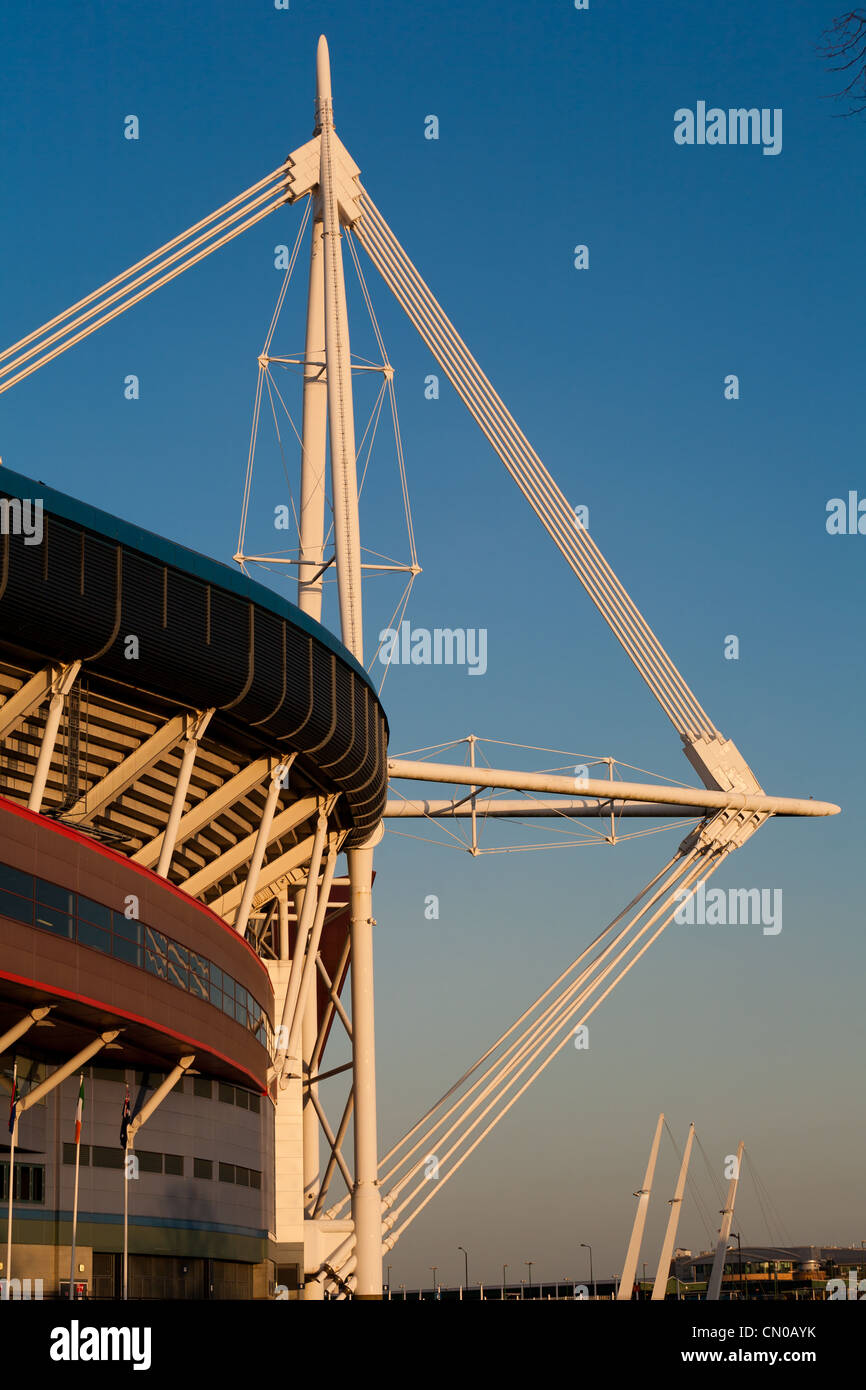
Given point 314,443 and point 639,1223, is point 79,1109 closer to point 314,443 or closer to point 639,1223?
point 314,443

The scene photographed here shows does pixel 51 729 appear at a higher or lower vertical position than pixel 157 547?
lower

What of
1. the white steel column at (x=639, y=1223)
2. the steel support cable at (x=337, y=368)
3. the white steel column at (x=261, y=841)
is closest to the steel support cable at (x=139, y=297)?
the steel support cable at (x=337, y=368)

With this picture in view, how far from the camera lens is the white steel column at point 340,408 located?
5431 centimetres

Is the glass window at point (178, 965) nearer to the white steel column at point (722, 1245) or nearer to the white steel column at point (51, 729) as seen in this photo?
the white steel column at point (51, 729)

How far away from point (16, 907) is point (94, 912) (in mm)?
3050

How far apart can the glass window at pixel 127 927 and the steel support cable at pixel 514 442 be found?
25.7 m

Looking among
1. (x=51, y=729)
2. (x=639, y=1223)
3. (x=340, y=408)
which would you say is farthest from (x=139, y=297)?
(x=639, y=1223)

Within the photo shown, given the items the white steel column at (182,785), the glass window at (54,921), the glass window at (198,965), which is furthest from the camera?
the glass window at (198,965)

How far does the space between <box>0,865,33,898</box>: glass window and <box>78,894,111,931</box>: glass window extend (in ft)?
6.53

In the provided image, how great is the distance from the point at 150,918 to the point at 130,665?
19.7ft

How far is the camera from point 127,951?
37.3 metres

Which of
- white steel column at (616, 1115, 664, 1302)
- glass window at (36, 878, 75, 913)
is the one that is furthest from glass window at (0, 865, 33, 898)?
white steel column at (616, 1115, 664, 1302)

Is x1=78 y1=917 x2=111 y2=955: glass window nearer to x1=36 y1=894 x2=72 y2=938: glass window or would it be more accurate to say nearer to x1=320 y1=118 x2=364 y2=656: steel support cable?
x1=36 y1=894 x2=72 y2=938: glass window

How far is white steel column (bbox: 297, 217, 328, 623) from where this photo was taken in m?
58.8
